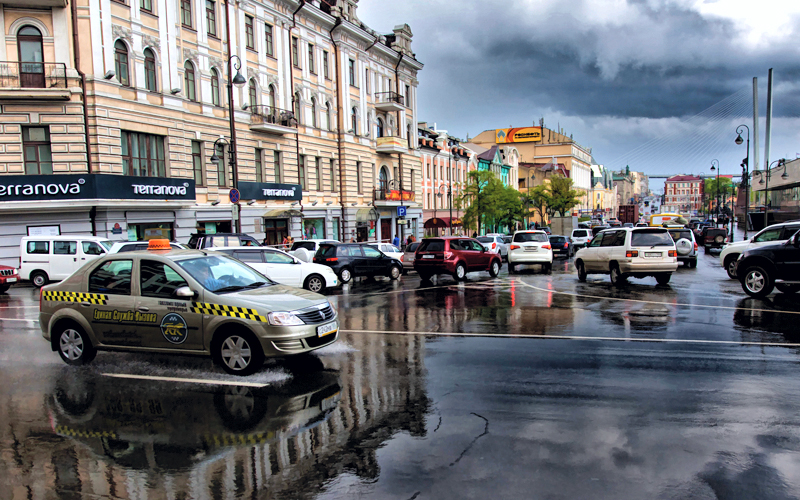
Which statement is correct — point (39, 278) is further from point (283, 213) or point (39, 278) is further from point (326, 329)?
point (326, 329)

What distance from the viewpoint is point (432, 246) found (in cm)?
2116

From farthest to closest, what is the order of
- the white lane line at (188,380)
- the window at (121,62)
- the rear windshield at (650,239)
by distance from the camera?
the window at (121,62) → the rear windshield at (650,239) → the white lane line at (188,380)

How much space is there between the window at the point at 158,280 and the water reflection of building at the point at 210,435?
3.99 ft

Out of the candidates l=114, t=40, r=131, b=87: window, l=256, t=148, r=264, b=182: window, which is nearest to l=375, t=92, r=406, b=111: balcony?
l=256, t=148, r=264, b=182: window

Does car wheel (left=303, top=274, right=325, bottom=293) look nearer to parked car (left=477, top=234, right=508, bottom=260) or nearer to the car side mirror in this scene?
the car side mirror

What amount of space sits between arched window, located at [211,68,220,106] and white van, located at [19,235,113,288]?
1179 centimetres

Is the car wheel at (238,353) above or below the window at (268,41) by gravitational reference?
below

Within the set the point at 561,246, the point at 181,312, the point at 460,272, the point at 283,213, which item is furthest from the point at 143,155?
the point at 561,246

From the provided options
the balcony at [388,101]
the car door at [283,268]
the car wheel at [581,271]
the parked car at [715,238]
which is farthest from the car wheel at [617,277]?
the balcony at [388,101]

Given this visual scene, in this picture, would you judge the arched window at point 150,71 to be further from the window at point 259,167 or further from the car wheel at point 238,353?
the car wheel at point 238,353

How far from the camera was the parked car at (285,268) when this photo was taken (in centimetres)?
1680

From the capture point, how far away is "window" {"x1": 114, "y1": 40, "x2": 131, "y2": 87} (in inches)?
947

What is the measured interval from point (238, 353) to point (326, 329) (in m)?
1.22

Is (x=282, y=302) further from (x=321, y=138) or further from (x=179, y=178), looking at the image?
(x=321, y=138)
